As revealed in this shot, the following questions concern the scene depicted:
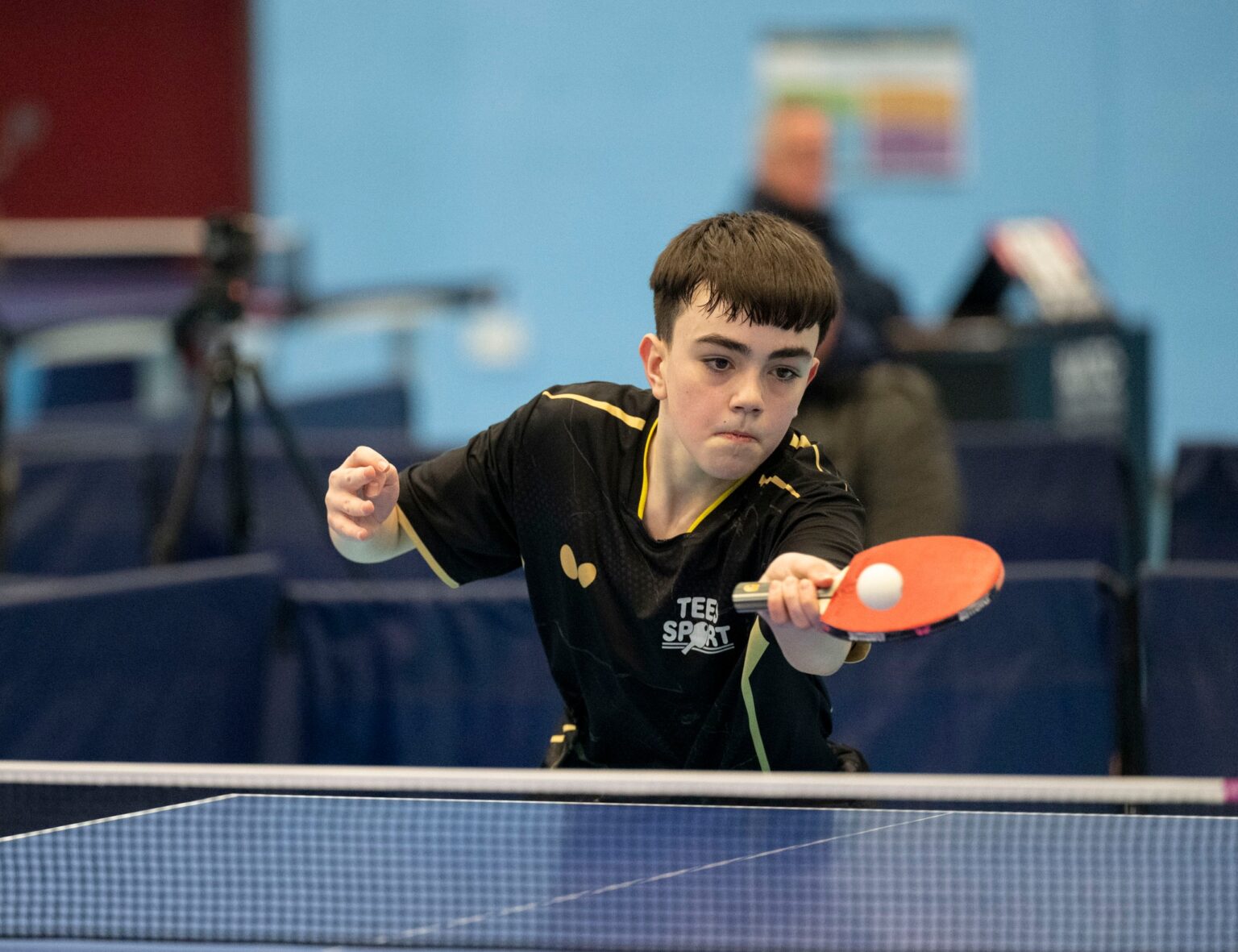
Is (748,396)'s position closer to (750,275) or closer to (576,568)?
(750,275)

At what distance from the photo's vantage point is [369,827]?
6.83 feet

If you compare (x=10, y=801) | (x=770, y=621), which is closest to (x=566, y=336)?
(x=10, y=801)

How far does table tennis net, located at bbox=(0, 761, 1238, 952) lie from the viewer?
1641 millimetres

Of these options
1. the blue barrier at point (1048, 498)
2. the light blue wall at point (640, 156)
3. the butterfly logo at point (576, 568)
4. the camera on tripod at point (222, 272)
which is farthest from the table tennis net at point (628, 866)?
the light blue wall at point (640, 156)

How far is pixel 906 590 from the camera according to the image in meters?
1.62

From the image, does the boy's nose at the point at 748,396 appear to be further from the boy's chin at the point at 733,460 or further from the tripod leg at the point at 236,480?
the tripod leg at the point at 236,480

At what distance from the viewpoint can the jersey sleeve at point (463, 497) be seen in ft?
7.23

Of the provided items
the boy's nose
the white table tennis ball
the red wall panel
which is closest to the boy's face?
the boy's nose

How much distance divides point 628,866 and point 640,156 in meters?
7.94

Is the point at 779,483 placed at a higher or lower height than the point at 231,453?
higher

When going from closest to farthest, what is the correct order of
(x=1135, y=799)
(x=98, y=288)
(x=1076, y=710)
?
(x=1135, y=799) → (x=1076, y=710) → (x=98, y=288)

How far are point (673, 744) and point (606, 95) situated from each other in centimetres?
766

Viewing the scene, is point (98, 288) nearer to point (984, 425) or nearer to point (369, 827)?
point (984, 425)

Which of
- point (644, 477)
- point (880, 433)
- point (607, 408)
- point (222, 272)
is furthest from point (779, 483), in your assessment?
point (222, 272)
